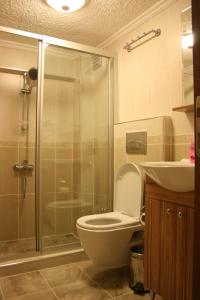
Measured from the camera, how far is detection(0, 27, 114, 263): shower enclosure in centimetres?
231

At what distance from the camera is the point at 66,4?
2090 millimetres

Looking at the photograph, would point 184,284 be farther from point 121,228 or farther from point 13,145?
point 13,145

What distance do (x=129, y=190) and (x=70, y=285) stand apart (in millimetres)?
856

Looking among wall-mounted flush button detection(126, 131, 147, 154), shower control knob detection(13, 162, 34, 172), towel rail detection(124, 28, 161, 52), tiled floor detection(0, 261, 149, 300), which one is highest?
towel rail detection(124, 28, 161, 52)

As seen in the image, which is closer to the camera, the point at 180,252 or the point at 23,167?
the point at 180,252

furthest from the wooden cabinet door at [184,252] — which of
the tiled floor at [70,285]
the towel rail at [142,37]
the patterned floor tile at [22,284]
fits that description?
→ the towel rail at [142,37]

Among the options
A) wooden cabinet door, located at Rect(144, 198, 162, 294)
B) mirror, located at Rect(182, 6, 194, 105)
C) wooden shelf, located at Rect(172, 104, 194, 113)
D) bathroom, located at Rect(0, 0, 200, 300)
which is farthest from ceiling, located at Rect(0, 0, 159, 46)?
wooden cabinet door, located at Rect(144, 198, 162, 294)

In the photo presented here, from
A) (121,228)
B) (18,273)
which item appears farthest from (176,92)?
(18,273)

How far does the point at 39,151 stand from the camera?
2.27 meters

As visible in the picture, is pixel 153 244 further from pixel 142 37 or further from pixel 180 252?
pixel 142 37

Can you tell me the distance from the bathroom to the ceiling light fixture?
3 cm

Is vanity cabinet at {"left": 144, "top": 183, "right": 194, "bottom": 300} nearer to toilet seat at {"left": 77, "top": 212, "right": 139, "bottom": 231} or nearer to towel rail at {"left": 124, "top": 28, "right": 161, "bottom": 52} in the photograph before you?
toilet seat at {"left": 77, "top": 212, "right": 139, "bottom": 231}

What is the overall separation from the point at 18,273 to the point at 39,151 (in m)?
0.98

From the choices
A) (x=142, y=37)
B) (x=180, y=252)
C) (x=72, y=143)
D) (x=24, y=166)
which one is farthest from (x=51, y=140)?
(x=180, y=252)
